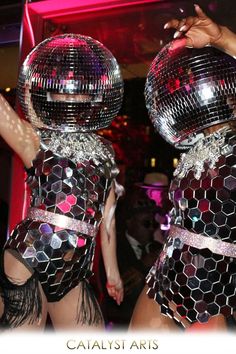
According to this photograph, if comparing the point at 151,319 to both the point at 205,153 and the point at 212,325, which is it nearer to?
the point at 212,325

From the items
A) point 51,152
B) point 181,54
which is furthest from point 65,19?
point 181,54

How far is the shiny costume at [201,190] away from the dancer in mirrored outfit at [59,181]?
0.90ft

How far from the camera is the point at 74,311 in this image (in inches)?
65.2

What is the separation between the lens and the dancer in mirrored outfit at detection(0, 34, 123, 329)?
5.21 ft

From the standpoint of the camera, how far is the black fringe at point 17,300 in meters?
1.57

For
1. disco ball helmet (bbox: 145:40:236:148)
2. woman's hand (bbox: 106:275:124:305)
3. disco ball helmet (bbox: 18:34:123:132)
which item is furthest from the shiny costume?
woman's hand (bbox: 106:275:124:305)

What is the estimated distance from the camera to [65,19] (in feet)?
7.92

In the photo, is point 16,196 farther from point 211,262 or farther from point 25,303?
point 211,262

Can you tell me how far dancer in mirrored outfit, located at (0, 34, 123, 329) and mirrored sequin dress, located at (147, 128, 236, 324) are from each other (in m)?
0.32

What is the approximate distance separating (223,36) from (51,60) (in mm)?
552

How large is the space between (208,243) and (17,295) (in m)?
0.60

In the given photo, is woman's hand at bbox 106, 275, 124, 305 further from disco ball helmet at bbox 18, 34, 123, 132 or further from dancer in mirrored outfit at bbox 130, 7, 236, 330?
disco ball helmet at bbox 18, 34, 123, 132

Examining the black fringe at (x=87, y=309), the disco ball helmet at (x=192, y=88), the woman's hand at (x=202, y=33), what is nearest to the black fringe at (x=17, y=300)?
the black fringe at (x=87, y=309)

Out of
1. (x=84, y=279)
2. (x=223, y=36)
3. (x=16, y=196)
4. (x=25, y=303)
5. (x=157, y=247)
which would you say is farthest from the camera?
(x=157, y=247)
